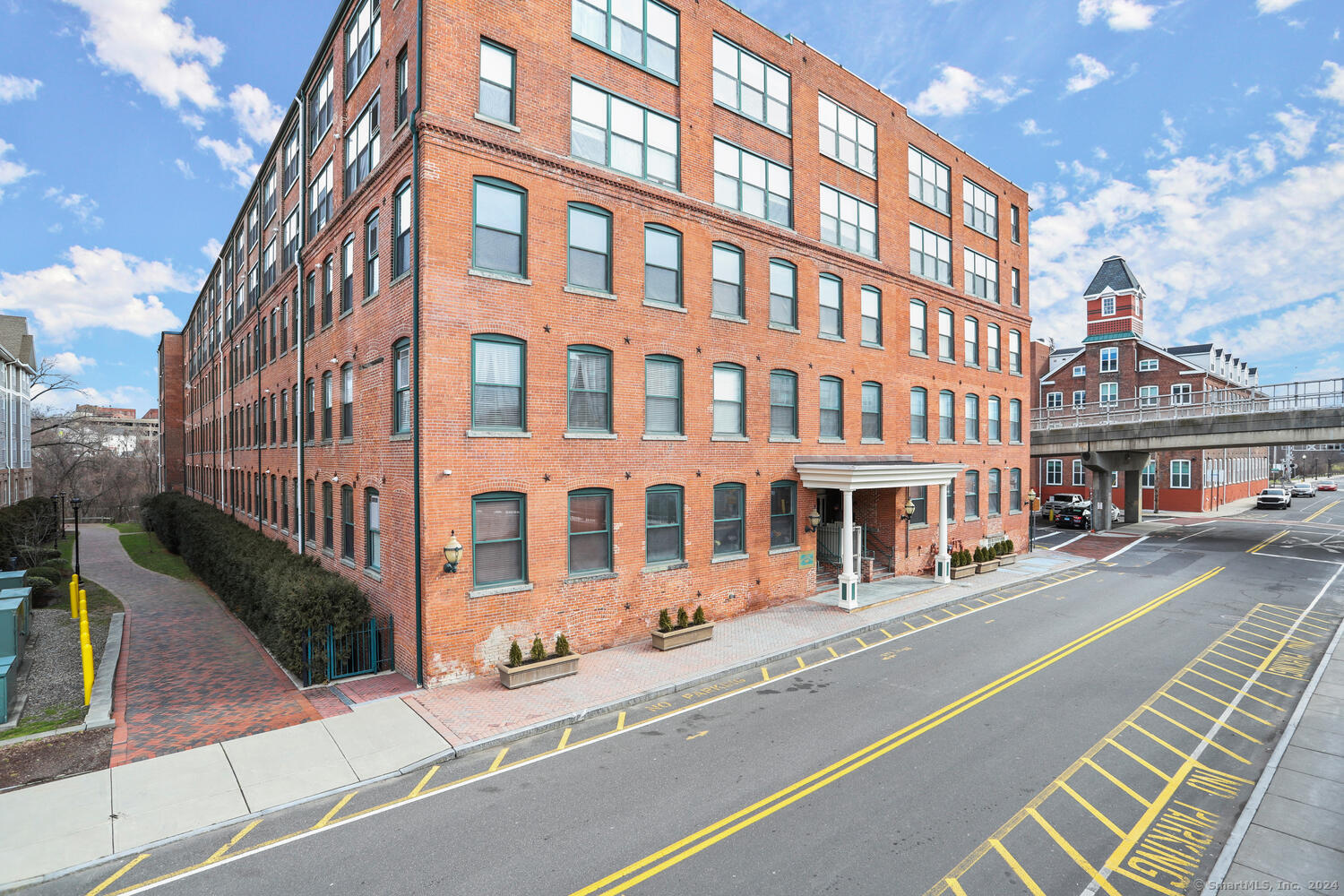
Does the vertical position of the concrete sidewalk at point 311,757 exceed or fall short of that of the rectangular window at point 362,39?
it falls short

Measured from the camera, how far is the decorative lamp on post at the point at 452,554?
40.3 ft

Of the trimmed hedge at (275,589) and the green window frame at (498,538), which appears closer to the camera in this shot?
the trimmed hedge at (275,589)

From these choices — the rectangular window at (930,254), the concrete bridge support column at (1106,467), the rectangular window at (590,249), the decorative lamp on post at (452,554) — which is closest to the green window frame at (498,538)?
the decorative lamp on post at (452,554)

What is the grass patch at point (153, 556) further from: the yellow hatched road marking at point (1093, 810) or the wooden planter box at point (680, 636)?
the yellow hatched road marking at point (1093, 810)

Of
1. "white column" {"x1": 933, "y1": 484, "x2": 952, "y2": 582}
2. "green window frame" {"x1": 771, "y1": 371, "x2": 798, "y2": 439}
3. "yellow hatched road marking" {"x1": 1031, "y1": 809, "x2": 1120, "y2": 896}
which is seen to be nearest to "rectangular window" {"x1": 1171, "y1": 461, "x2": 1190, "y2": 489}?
"white column" {"x1": 933, "y1": 484, "x2": 952, "y2": 582}

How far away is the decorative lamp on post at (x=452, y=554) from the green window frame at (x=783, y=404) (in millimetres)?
9741

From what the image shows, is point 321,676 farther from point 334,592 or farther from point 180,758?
point 180,758

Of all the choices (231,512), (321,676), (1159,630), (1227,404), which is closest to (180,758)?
(321,676)

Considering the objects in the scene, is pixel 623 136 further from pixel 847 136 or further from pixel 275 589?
A: pixel 275 589

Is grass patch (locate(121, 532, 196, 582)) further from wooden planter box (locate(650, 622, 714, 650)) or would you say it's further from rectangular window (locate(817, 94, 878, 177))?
rectangular window (locate(817, 94, 878, 177))

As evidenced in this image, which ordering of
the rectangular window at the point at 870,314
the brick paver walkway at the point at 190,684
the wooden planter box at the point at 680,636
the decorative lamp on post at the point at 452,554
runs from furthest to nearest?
the rectangular window at the point at 870,314 → the wooden planter box at the point at 680,636 → the decorative lamp on post at the point at 452,554 → the brick paver walkway at the point at 190,684

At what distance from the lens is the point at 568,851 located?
729 centimetres

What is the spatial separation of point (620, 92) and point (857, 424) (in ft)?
40.2

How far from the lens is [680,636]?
1503cm
